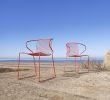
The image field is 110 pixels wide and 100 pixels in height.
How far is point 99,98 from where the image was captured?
600 centimetres

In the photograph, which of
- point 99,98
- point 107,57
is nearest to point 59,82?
point 99,98

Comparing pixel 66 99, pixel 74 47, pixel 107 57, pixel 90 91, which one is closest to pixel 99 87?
pixel 90 91

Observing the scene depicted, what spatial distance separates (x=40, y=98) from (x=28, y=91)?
457 mm

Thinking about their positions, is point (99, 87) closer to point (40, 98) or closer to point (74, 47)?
point (40, 98)

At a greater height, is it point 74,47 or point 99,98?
point 74,47

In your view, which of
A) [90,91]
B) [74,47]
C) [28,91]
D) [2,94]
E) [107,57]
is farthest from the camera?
[107,57]

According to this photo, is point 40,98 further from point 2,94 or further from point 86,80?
point 86,80

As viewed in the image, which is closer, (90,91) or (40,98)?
(40,98)

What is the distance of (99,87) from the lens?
7262 millimetres

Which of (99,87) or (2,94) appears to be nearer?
(2,94)

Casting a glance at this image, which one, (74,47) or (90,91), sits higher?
(74,47)

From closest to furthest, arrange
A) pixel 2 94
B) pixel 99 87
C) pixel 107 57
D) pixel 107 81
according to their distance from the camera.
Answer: pixel 2 94, pixel 99 87, pixel 107 81, pixel 107 57

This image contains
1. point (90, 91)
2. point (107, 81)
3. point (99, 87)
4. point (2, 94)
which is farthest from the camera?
point (107, 81)

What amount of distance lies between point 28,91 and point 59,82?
2.12 meters
